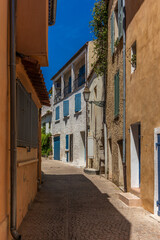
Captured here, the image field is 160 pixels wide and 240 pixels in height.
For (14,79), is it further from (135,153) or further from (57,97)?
(57,97)

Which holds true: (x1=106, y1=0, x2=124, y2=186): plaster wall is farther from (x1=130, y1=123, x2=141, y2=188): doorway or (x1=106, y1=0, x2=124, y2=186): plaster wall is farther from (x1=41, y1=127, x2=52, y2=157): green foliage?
(x1=41, y1=127, x2=52, y2=157): green foliage

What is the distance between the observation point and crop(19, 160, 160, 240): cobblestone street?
18.6 feet

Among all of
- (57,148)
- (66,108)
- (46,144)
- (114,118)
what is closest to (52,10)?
(114,118)

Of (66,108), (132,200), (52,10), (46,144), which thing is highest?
(52,10)

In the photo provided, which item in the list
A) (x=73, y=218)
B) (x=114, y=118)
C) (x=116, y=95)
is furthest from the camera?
(x=114, y=118)

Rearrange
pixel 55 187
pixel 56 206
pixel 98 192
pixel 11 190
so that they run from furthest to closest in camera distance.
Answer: pixel 55 187 < pixel 98 192 < pixel 56 206 < pixel 11 190

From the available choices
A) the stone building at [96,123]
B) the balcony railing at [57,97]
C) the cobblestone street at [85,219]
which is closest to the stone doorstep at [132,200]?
the cobblestone street at [85,219]

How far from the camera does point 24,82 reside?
6902 millimetres

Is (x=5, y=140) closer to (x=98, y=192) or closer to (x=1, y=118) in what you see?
(x=1, y=118)

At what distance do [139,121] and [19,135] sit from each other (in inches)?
137

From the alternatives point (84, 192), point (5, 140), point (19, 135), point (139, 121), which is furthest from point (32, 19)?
point (84, 192)

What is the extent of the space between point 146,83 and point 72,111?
50.4ft

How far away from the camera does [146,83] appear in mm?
7664

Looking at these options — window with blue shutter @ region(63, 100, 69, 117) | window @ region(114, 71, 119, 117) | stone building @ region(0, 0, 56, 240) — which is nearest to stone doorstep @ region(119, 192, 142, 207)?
stone building @ region(0, 0, 56, 240)
